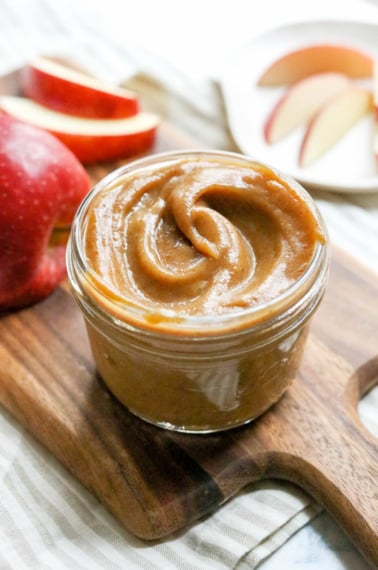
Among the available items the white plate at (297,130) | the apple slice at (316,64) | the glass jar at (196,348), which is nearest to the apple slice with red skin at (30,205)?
the glass jar at (196,348)

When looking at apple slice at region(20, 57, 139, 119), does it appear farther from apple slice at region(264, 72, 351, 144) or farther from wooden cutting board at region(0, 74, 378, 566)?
wooden cutting board at region(0, 74, 378, 566)

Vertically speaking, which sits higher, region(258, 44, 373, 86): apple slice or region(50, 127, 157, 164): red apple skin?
region(258, 44, 373, 86): apple slice

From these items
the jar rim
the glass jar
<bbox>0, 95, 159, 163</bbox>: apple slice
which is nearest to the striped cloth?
the glass jar

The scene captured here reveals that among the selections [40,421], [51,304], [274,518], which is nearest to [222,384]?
[274,518]

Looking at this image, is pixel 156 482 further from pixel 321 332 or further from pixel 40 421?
pixel 321 332

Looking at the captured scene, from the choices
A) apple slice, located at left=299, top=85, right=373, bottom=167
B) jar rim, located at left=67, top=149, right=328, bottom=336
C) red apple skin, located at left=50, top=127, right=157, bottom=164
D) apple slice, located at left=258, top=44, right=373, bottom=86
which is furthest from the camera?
apple slice, located at left=258, top=44, right=373, bottom=86

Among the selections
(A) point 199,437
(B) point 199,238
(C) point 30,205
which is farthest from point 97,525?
(C) point 30,205

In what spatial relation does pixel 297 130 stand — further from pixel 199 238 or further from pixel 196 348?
pixel 196 348
